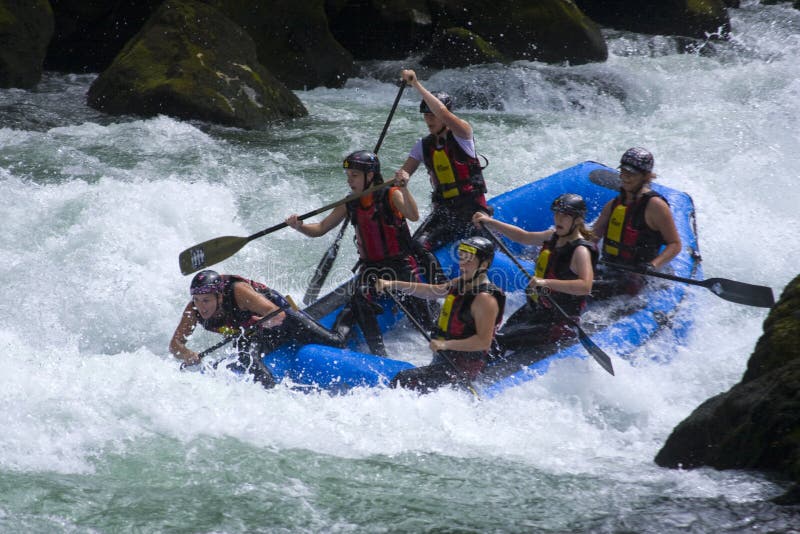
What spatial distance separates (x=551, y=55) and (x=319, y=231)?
27.5 ft

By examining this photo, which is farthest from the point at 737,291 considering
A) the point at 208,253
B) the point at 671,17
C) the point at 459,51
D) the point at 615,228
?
the point at 671,17

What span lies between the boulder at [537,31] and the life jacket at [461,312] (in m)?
9.00

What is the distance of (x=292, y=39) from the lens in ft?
38.8

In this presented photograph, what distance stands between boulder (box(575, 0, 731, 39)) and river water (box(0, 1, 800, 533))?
7.58ft

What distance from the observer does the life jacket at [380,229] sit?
17.4ft

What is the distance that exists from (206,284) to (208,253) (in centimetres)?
83

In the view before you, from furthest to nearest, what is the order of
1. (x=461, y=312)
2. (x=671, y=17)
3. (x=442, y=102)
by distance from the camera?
(x=671, y=17), (x=442, y=102), (x=461, y=312)

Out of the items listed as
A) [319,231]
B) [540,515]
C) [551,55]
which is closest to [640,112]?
[551,55]

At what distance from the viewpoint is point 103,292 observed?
6621 millimetres

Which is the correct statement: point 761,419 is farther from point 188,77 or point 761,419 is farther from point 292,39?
point 292,39

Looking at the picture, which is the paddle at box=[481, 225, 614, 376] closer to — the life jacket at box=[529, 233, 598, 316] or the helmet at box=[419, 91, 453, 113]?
the life jacket at box=[529, 233, 598, 316]

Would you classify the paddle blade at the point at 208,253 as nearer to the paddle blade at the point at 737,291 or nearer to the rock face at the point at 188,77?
the paddle blade at the point at 737,291

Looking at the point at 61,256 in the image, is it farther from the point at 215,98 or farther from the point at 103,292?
the point at 215,98

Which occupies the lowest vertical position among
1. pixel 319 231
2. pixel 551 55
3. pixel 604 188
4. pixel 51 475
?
pixel 51 475
